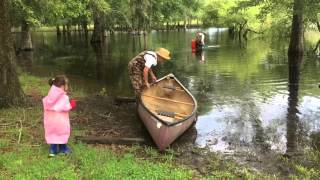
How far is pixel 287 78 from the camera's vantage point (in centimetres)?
2005

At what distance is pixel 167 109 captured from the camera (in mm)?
12117

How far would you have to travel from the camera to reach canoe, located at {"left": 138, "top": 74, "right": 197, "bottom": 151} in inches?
364

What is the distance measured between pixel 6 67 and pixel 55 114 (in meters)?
3.56

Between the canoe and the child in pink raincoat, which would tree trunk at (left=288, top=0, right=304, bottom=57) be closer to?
the canoe

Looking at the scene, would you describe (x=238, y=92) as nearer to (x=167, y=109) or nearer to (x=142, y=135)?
(x=167, y=109)

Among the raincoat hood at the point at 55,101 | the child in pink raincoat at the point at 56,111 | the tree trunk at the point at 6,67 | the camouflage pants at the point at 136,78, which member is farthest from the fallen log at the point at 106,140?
the camouflage pants at the point at 136,78

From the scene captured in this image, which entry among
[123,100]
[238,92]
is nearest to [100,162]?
[123,100]

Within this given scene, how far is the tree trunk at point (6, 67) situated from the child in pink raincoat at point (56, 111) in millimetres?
3293

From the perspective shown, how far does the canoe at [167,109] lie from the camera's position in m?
9.26

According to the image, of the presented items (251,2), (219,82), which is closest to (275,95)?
(219,82)

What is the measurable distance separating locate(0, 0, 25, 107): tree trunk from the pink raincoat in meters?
3.37

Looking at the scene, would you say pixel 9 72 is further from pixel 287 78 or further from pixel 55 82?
pixel 287 78

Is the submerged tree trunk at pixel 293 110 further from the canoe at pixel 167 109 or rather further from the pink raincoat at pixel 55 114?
the pink raincoat at pixel 55 114

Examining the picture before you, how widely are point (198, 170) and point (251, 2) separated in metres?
22.2
